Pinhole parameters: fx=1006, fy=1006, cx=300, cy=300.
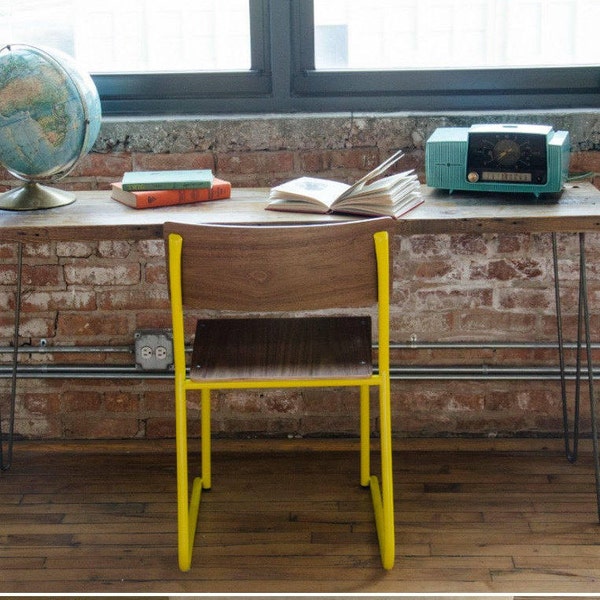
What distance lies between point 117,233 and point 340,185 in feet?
1.85

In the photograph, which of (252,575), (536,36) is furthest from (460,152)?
(252,575)

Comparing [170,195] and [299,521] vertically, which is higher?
[170,195]

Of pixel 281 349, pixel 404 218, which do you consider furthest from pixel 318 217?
pixel 281 349

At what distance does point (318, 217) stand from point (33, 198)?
69cm

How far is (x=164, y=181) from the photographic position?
7.83ft

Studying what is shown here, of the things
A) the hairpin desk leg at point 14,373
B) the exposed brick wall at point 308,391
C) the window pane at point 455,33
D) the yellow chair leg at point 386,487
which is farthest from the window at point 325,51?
the yellow chair leg at point 386,487

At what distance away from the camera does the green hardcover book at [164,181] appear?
2381 mm

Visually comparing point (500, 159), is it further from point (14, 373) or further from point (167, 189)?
point (14, 373)

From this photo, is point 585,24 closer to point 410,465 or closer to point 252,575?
point 410,465

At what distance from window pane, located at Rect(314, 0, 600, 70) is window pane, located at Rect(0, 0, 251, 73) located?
0.83 feet

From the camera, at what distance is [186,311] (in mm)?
2803

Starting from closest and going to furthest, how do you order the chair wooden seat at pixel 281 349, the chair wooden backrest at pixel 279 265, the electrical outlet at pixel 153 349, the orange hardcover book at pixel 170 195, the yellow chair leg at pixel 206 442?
the chair wooden backrest at pixel 279 265, the chair wooden seat at pixel 281 349, the orange hardcover book at pixel 170 195, the yellow chair leg at pixel 206 442, the electrical outlet at pixel 153 349

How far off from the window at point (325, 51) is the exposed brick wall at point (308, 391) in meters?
0.12

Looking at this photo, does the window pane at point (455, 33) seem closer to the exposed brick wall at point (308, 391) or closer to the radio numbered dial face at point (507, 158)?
the exposed brick wall at point (308, 391)
